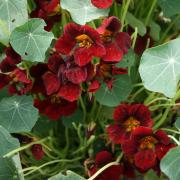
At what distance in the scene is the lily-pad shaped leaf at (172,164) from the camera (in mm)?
1288

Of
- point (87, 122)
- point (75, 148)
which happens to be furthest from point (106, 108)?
point (75, 148)

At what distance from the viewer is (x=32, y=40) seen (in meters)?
1.36

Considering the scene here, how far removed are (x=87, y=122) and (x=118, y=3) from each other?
1.13 ft

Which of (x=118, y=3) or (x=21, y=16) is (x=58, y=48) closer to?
(x=21, y=16)

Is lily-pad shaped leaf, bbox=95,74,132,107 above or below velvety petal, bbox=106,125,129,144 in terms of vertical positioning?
above

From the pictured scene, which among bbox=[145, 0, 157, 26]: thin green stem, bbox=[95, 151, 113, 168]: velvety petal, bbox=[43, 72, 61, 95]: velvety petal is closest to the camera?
bbox=[43, 72, 61, 95]: velvety petal

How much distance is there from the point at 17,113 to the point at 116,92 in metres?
0.26

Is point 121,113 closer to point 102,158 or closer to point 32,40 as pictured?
point 102,158

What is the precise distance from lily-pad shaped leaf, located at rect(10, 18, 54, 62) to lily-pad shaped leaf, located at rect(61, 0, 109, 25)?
78 mm

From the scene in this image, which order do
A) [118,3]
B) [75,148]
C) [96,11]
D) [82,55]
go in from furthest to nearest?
1. [75,148]
2. [118,3]
3. [96,11]
4. [82,55]

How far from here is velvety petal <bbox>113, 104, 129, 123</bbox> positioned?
1441 mm

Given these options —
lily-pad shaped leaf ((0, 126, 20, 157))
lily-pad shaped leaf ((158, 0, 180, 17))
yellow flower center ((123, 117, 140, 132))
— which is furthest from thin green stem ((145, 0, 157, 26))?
lily-pad shaped leaf ((0, 126, 20, 157))

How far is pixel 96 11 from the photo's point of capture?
1.42 meters

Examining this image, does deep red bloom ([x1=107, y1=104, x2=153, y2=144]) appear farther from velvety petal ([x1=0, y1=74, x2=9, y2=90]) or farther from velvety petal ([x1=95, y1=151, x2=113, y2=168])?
velvety petal ([x1=0, y1=74, x2=9, y2=90])
